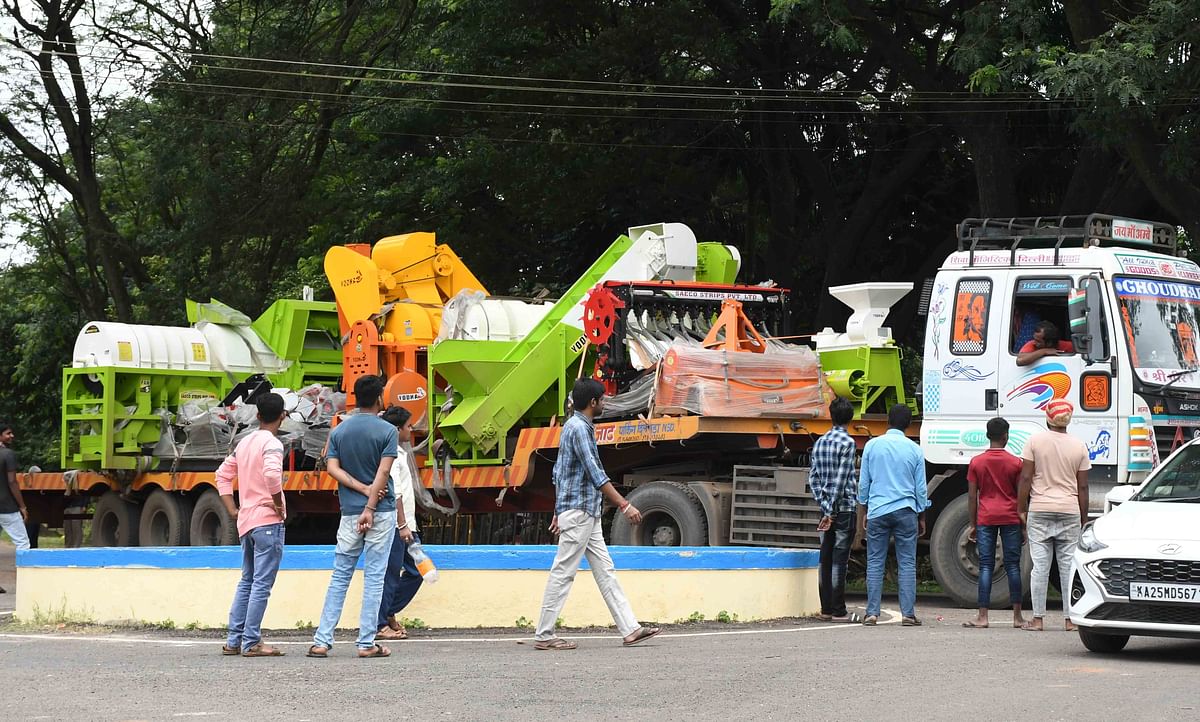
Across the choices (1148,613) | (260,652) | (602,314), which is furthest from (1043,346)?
(260,652)

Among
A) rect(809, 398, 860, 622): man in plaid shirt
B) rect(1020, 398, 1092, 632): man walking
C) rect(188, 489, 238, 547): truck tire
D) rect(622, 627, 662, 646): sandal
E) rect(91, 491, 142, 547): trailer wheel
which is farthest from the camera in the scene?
rect(91, 491, 142, 547): trailer wheel

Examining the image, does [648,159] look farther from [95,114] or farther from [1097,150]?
[95,114]

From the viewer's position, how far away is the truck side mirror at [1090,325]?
12.1 meters

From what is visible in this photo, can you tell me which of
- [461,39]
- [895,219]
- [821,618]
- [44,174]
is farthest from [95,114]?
[821,618]

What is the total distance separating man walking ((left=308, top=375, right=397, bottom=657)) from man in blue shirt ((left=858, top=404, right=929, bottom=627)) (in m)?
3.83

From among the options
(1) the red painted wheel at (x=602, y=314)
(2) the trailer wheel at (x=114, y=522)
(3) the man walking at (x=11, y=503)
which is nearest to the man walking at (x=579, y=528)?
(1) the red painted wheel at (x=602, y=314)

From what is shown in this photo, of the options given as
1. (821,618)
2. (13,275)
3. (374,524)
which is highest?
(13,275)

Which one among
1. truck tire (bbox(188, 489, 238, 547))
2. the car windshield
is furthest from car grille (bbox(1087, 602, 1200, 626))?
truck tire (bbox(188, 489, 238, 547))

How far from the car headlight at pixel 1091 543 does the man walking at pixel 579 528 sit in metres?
2.76

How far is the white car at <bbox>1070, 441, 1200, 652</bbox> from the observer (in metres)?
9.16

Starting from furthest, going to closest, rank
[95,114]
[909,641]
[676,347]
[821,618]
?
[95,114], [676,347], [821,618], [909,641]

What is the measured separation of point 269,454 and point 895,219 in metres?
16.7

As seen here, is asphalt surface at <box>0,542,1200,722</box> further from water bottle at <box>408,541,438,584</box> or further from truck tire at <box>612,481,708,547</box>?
truck tire at <box>612,481,708,547</box>

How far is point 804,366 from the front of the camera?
1407cm
